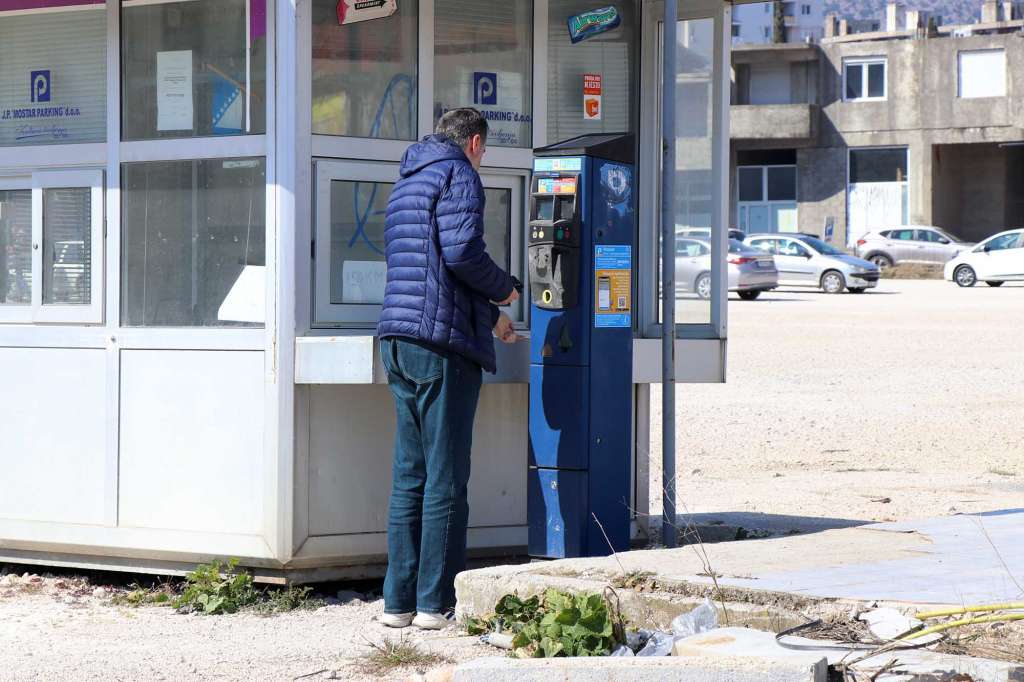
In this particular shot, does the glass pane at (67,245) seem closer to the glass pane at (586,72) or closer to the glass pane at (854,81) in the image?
the glass pane at (586,72)

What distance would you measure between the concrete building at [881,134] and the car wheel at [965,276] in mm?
17466

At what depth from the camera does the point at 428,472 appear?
216 inches

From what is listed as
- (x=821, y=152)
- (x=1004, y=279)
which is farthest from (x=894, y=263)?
(x=821, y=152)

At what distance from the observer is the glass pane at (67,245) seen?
654 cm

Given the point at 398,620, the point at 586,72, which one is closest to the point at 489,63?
the point at 586,72

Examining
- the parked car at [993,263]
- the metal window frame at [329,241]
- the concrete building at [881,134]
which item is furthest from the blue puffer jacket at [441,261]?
the concrete building at [881,134]

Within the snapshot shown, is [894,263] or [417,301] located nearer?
[417,301]

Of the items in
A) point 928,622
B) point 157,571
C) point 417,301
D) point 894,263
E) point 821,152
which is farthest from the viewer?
point 821,152

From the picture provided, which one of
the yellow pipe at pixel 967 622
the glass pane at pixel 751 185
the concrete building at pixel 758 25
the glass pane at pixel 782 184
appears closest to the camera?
the yellow pipe at pixel 967 622

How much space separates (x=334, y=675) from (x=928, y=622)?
2.05m

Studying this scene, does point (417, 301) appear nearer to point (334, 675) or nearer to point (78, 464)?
point (334, 675)

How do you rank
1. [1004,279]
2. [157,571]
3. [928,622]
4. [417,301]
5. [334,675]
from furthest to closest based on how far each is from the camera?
1. [1004,279]
2. [157,571]
3. [417,301]
4. [334,675]
5. [928,622]

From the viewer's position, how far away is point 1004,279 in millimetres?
30891

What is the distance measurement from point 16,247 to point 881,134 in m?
45.8
